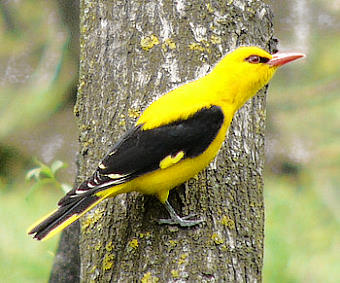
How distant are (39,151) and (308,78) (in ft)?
11.3

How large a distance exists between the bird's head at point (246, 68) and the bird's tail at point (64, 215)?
2.53ft

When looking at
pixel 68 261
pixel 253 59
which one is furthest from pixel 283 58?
pixel 68 261

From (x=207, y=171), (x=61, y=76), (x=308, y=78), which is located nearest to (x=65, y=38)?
(x=61, y=76)

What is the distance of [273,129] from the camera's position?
8023mm

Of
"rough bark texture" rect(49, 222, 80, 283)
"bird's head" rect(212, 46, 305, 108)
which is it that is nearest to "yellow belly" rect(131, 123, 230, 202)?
"bird's head" rect(212, 46, 305, 108)

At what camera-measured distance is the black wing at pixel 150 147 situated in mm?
2812

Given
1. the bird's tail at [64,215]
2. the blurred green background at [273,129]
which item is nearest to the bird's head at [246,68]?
the bird's tail at [64,215]

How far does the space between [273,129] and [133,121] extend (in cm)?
518

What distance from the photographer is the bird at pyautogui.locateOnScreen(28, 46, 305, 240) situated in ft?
9.15

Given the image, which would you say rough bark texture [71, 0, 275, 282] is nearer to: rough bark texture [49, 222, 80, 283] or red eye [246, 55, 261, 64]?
red eye [246, 55, 261, 64]

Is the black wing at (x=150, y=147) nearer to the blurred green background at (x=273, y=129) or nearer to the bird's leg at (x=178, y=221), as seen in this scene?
the bird's leg at (x=178, y=221)

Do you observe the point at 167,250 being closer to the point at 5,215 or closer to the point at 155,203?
the point at 155,203

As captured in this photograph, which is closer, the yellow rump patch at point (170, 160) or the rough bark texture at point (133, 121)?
the rough bark texture at point (133, 121)

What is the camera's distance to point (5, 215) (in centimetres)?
623
